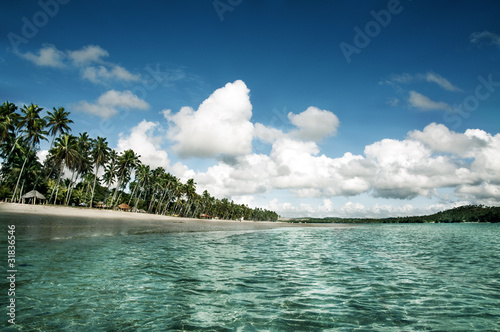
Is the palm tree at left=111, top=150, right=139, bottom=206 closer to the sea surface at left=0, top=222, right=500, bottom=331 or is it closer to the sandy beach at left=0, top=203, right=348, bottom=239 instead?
the sandy beach at left=0, top=203, right=348, bottom=239

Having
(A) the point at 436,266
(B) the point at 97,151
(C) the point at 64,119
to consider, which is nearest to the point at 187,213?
(B) the point at 97,151

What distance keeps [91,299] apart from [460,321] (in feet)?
29.3

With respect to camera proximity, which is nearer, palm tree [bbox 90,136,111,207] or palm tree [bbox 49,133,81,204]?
palm tree [bbox 49,133,81,204]

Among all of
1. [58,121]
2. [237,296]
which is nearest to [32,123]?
[58,121]

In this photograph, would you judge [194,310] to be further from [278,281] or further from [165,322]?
[278,281]

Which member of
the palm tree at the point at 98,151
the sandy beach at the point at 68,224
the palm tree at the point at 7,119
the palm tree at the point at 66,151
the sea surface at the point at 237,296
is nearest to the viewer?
the sea surface at the point at 237,296

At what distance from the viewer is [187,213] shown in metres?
139

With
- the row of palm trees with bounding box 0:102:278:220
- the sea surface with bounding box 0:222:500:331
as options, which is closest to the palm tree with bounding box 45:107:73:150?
the row of palm trees with bounding box 0:102:278:220

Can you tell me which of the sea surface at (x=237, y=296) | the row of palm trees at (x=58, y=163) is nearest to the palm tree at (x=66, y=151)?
the row of palm trees at (x=58, y=163)

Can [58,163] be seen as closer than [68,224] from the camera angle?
No

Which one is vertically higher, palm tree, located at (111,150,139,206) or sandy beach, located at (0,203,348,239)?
palm tree, located at (111,150,139,206)

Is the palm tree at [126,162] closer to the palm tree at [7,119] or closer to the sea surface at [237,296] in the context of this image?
the palm tree at [7,119]

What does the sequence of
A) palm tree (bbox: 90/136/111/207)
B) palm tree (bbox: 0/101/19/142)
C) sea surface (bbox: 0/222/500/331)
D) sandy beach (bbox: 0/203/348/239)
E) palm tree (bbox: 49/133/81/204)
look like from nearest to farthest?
sea surface (bbox: 0/222/500/331) → sandy beach (bbox: 0/203/348/239) → palm tree (bbox: 0/101/19/142) → palm tree (bbox: 49/133/81/204) → palm tree (bbox: 90/136/111/207)

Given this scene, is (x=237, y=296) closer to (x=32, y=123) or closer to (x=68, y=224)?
(x=68, y=224)
